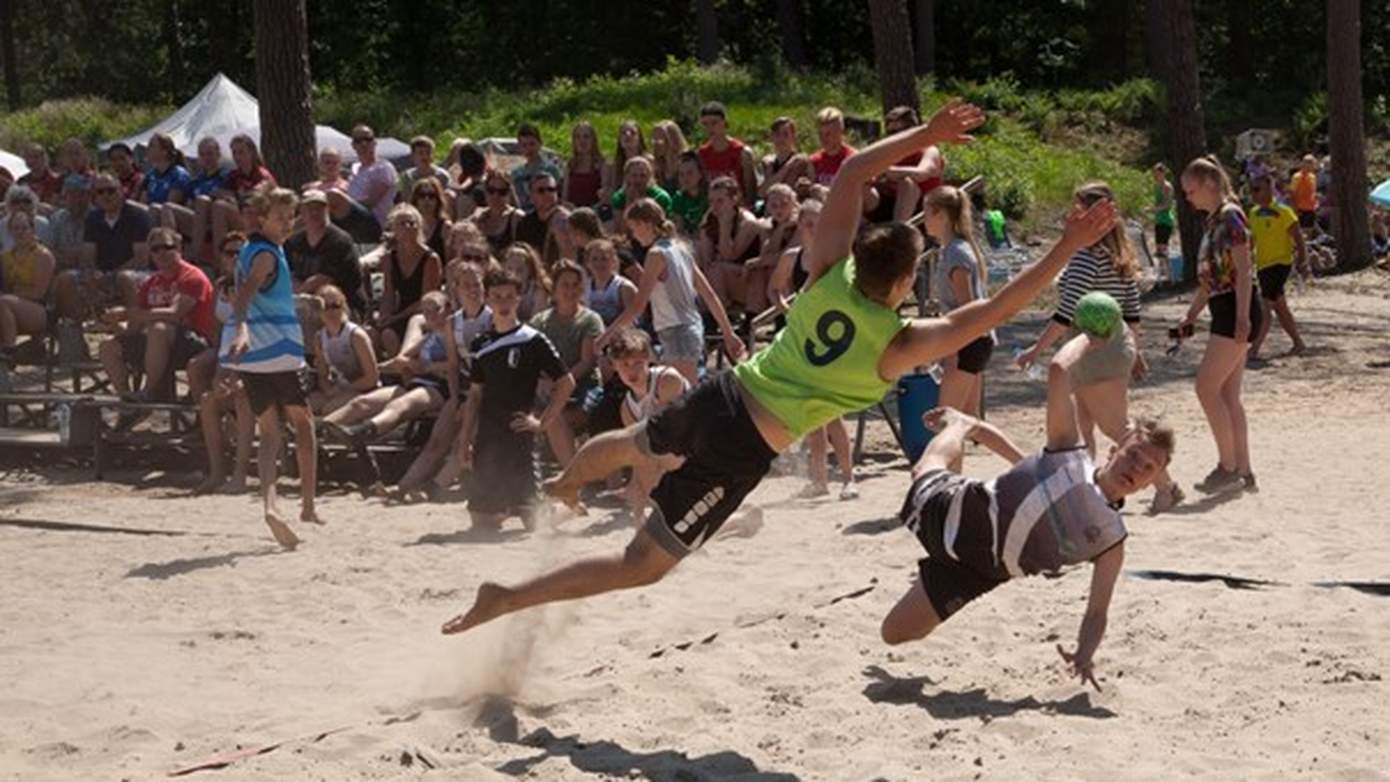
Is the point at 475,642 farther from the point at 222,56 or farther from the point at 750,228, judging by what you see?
the point at 222,56

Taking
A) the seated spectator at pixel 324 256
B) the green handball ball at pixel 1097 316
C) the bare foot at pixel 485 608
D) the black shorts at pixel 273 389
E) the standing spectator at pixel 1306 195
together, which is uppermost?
the seated spectator at pixel 324 256

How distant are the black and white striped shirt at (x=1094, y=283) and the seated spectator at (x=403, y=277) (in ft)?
14.4

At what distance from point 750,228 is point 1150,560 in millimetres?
5169

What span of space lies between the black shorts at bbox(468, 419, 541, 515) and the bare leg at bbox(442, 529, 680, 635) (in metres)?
4.20

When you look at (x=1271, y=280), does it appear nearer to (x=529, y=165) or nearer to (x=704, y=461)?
(x=529, y=165)

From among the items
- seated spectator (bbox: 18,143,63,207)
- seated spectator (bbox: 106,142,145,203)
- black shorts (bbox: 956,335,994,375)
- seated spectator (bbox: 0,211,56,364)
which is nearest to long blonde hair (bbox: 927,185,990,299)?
black shorts (bbox: 956,335,994,375)

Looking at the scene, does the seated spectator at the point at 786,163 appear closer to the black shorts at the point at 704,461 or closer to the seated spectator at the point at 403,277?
the seated spectator at the point at 403,277

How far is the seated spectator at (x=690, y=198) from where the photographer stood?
49.1 ft

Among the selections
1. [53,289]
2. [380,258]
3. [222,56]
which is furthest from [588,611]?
[222,56]

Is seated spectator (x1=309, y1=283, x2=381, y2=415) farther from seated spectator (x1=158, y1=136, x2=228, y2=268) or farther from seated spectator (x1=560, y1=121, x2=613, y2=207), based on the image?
seated spectator (x1=158, y1=136, x2=228, y2=268)

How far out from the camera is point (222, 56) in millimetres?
55500

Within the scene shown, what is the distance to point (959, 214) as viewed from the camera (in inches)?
444

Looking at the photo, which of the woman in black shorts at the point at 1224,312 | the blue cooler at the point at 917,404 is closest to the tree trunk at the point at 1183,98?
the woman in black shorts at the point at 1224,312

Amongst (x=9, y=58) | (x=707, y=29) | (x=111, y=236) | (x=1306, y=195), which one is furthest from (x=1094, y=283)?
(x=9, y=58)
